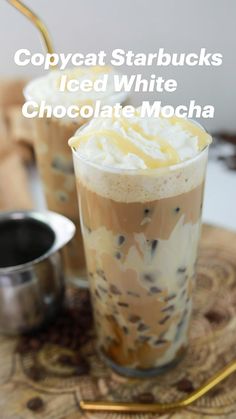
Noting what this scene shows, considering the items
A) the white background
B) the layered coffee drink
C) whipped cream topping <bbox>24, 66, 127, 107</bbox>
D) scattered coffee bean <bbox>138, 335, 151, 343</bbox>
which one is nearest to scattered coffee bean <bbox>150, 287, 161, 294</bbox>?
the layered coffee drink

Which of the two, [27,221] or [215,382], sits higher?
[27,221]

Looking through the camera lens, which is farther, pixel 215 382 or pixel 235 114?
pixel 235 114

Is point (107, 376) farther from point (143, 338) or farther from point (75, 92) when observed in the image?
point (75, 92)

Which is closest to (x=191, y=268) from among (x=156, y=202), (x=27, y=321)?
(x=156, y=202)


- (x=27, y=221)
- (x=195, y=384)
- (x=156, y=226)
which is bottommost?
(x=195, y=384)

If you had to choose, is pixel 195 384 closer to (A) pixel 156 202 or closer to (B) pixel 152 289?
(B) pixel 152 289

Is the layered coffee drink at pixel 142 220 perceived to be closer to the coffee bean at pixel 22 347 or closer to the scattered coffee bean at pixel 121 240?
the scattered coffee bean at pixel 121 240
